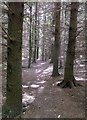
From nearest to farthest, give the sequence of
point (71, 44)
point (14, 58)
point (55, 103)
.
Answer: point (14, 58) → point (55, 103) → point (71, 44)

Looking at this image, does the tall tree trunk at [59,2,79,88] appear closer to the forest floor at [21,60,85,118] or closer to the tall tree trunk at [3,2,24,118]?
the forest floor at [21,60,85,118]

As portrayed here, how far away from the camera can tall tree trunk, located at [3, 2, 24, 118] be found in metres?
6.68

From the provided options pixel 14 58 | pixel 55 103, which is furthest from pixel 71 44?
pixel 14 58

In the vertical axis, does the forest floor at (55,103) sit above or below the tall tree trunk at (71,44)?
below

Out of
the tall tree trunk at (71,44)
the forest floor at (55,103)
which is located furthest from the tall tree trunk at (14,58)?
the tall tree trunk at (71,44)

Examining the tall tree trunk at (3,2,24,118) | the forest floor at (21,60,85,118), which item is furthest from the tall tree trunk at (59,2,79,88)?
Result: the tall tree trunk at (3,2,24,118)

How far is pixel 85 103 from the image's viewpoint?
7.66 meters

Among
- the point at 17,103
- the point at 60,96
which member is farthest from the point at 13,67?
the point at 60,96

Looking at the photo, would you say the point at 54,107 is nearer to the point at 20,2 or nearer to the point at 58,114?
the point at 58,114

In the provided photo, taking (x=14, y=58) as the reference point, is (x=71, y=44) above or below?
above

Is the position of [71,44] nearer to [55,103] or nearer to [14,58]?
[55,103]

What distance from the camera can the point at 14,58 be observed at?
22.2 ft

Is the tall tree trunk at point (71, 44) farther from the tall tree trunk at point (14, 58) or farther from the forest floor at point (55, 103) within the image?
the tall tree trunk at point (14, 58)

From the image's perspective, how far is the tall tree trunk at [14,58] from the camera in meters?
6.68
